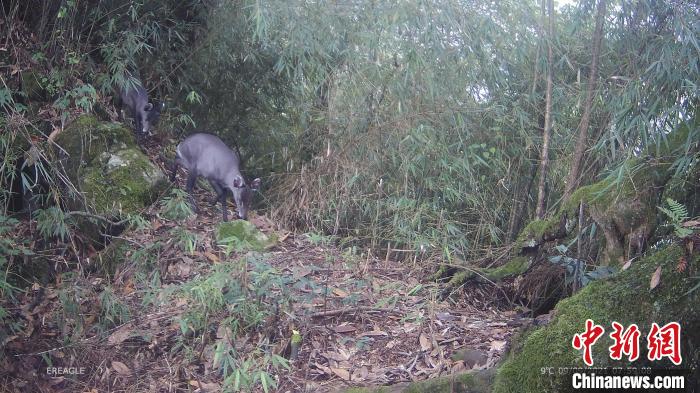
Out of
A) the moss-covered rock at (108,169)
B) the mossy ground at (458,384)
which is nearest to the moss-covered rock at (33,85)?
the moss-covered rock at (108,169)

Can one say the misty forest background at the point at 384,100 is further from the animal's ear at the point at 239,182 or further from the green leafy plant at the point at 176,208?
the animal's ear at the point at 239,182

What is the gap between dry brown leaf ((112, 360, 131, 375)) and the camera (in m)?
3.88

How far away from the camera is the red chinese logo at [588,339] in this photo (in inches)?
77.1

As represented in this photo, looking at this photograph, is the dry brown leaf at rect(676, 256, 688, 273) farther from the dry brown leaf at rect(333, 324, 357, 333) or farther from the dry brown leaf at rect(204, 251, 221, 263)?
the dry brown leaf at rect(204, 251, 221, 263)

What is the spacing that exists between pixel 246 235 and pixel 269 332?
162 centimetres

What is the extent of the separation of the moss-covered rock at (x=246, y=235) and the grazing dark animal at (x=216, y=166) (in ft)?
1.46

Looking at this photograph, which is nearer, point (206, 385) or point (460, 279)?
point (206, 385)

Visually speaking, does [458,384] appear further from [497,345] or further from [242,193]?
[242,193]

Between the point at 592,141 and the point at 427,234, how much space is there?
145 cm

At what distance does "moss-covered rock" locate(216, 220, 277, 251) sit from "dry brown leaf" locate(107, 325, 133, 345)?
1.13 meters

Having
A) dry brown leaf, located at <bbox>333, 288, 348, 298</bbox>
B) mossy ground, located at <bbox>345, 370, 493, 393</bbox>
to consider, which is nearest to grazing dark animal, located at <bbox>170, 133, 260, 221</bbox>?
dry brown leaf, located at <bbox>333, 288, 348, 298</bbox>

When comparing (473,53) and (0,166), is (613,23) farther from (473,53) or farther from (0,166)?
(0,166)

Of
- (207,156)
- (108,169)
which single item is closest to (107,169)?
(108,169)

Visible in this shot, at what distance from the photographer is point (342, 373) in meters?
3.64
